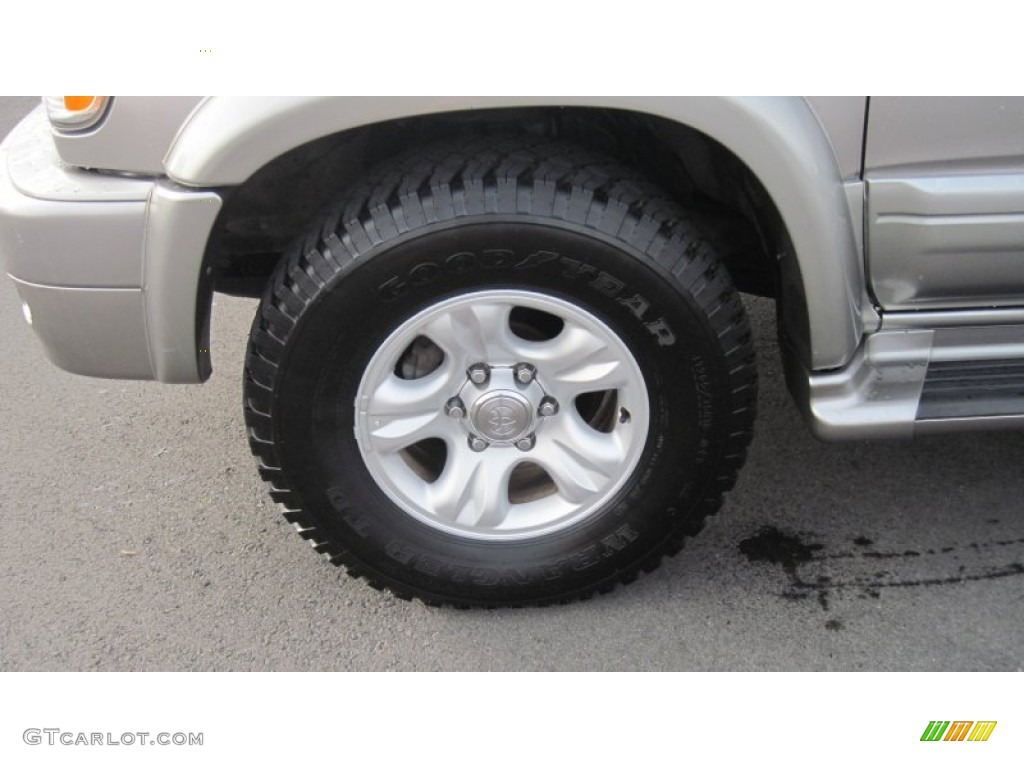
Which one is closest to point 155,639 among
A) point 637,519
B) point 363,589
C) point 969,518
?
point 363,589

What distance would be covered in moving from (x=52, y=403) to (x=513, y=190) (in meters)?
1.98

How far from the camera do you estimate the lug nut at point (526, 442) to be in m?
2.38

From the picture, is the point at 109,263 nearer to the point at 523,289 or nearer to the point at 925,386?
the point at 523,289

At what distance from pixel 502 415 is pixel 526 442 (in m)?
0.10

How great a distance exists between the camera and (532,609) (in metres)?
2.54

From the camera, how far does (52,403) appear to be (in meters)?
3.35

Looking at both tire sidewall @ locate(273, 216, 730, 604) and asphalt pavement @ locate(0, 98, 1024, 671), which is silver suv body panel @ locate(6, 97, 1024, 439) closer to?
tire sidewall @ locate(273, 216, 730, 604)

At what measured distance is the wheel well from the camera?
2.23m

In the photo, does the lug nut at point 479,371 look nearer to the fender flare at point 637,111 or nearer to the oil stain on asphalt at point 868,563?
the fender flare at point 637,111

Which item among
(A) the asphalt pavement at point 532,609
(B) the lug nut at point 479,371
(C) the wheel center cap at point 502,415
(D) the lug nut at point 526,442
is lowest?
(A) the asphalt pavement at point 532,609

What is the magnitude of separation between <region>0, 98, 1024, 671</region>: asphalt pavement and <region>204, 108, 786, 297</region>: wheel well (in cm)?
64

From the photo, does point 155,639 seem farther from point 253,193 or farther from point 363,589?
point 253,193

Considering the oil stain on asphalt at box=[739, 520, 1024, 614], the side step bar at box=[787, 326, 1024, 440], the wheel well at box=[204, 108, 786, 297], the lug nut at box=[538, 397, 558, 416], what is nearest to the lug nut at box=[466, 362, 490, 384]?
the lug nut at box=[538, 397, 558, 416]

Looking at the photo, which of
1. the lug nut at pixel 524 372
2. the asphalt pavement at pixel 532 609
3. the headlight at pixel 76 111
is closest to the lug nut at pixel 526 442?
the lug nut at pixel 524 372
